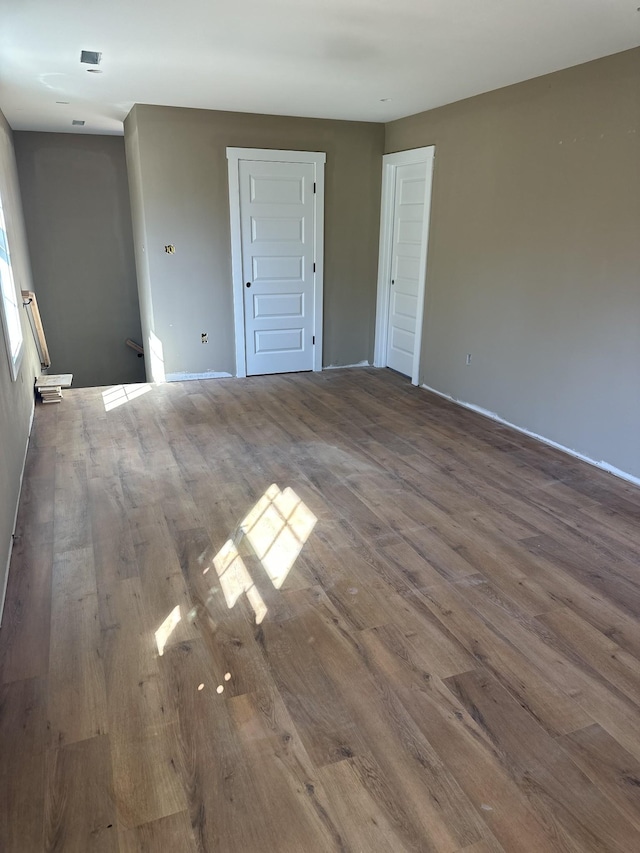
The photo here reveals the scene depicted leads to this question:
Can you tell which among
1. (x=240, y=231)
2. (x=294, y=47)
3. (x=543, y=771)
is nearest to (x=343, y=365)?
(x=240, y=231)

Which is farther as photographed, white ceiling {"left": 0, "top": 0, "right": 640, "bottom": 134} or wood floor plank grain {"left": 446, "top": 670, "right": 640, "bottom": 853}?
white ceiling {"left": 0, "top": 0, "right": 640, "bottom": 134}

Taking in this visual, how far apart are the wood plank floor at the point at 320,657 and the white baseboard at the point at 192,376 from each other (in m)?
2.09

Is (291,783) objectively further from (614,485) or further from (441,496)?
(614,485)

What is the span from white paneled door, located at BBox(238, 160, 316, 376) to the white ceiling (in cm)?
84

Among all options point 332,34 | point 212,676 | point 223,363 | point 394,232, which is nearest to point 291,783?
point 212,676

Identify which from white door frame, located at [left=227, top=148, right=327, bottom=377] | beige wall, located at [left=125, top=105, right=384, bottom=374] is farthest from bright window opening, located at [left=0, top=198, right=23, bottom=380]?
white door frame, located at [left=227, top=148, right=327, bottom=377]

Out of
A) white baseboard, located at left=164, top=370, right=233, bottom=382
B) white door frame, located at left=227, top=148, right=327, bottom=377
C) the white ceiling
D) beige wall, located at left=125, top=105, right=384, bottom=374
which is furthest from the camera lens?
white baseboard, located at left=164, top=370, right=233, bottom=382

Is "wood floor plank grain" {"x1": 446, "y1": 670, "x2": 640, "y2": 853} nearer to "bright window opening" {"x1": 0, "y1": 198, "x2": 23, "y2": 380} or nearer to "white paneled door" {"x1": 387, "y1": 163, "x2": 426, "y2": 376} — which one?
"bright window opening" {"x1": 0, "y1": 198, "x2": 23, "y2": 380}

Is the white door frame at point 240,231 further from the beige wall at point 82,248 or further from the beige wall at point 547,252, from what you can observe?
the beige wall at point 82,248

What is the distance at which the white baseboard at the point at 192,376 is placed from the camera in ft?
20.3

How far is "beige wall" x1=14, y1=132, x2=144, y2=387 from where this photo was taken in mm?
7000

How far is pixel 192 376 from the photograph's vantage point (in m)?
6.25

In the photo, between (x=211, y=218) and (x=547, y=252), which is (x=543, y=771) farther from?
(x=211, y=218)

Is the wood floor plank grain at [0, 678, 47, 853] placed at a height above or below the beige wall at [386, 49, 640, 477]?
below
